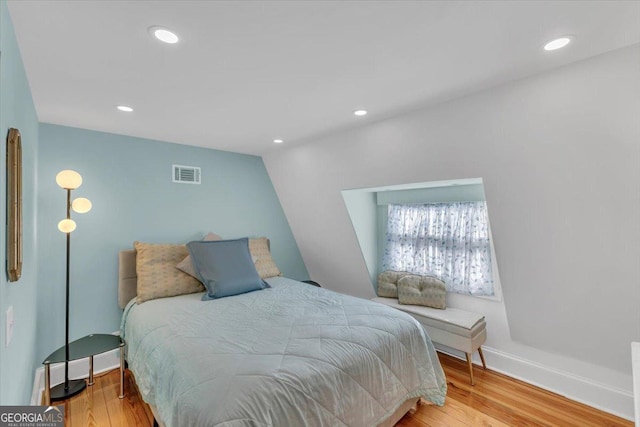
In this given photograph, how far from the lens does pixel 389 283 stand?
3.40 m

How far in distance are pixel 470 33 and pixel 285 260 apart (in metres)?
3.48

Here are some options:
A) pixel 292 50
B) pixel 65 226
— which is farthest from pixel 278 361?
pixel 65 226

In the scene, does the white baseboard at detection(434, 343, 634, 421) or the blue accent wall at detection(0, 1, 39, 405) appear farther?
the white baseboard at detection(434, 343, 634, 421)

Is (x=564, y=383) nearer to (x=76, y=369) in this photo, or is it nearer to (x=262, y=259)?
(x=262, y=259)

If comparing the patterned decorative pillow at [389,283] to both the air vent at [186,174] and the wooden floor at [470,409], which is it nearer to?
the wooden floor at [470,409]

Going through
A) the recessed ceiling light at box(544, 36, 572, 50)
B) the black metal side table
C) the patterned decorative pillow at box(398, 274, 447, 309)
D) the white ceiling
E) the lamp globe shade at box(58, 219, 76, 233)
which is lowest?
the black metal side table

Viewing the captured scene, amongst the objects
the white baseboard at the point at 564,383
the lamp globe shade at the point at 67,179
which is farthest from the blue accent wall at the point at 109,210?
the white baseboard at the point at 564,383

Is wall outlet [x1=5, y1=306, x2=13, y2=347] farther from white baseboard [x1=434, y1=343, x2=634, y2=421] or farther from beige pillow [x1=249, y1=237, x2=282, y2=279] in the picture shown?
white baseboard [x1=434, y1=343, x2=634, y2=421]

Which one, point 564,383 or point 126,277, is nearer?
point 564,383

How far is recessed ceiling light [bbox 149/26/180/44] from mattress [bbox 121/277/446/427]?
1.58 meters

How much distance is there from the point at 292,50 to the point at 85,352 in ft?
8.40

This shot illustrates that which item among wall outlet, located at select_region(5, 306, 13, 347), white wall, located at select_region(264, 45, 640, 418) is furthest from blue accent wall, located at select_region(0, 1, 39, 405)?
white wall, located at select_region(264, 45, 640, 418)

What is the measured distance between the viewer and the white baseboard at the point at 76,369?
2.30 meters

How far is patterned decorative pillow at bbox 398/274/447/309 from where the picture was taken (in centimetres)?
296
